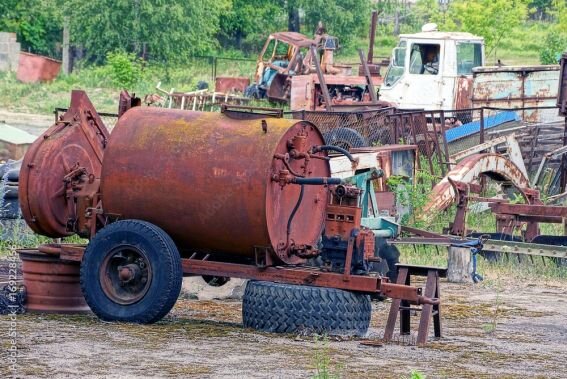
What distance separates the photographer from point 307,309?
10031 mm

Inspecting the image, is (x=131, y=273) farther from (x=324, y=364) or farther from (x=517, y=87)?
(x=517, y=87)

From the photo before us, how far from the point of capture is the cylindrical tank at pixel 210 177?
402 inches

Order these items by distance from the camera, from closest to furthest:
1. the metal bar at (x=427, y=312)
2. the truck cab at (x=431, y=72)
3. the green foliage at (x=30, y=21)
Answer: the metal bar at (x=427, y=312) < the truck cab at (x=431, y=72) < the green foliage at (x=30, y=21)

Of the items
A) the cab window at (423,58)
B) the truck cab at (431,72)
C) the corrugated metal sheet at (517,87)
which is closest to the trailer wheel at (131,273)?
the corrugated metal sheet at (517,87)

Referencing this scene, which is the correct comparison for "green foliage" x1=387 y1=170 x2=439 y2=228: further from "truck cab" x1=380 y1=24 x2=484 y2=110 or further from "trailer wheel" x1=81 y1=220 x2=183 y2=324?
"truck cab" x1=380 y1=24 x2=484 y2=110

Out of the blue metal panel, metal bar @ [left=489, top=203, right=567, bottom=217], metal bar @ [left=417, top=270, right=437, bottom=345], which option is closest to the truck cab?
the blue metal panel

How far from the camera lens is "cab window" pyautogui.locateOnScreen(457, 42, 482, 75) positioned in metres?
30.2

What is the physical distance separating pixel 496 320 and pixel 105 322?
3.57 metres

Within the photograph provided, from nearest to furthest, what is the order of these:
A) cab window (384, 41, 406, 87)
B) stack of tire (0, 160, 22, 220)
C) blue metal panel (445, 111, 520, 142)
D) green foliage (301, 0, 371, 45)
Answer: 1. stack of tire (0, 160, 22, 220)
2. blue metal panel (445, 111, 520, 142)
3. cab window (384, 41, 406, 87)
4. green foliage (301, 0, 371, 45)

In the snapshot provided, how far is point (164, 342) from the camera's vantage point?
31.0 ft

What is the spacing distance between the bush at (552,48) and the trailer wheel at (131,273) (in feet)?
119

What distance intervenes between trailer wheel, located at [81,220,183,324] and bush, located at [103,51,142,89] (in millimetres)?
31330

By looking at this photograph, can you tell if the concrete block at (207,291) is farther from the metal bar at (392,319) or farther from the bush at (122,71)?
the bush at (122,71)

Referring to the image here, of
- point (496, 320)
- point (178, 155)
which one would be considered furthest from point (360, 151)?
point (178, 155)
